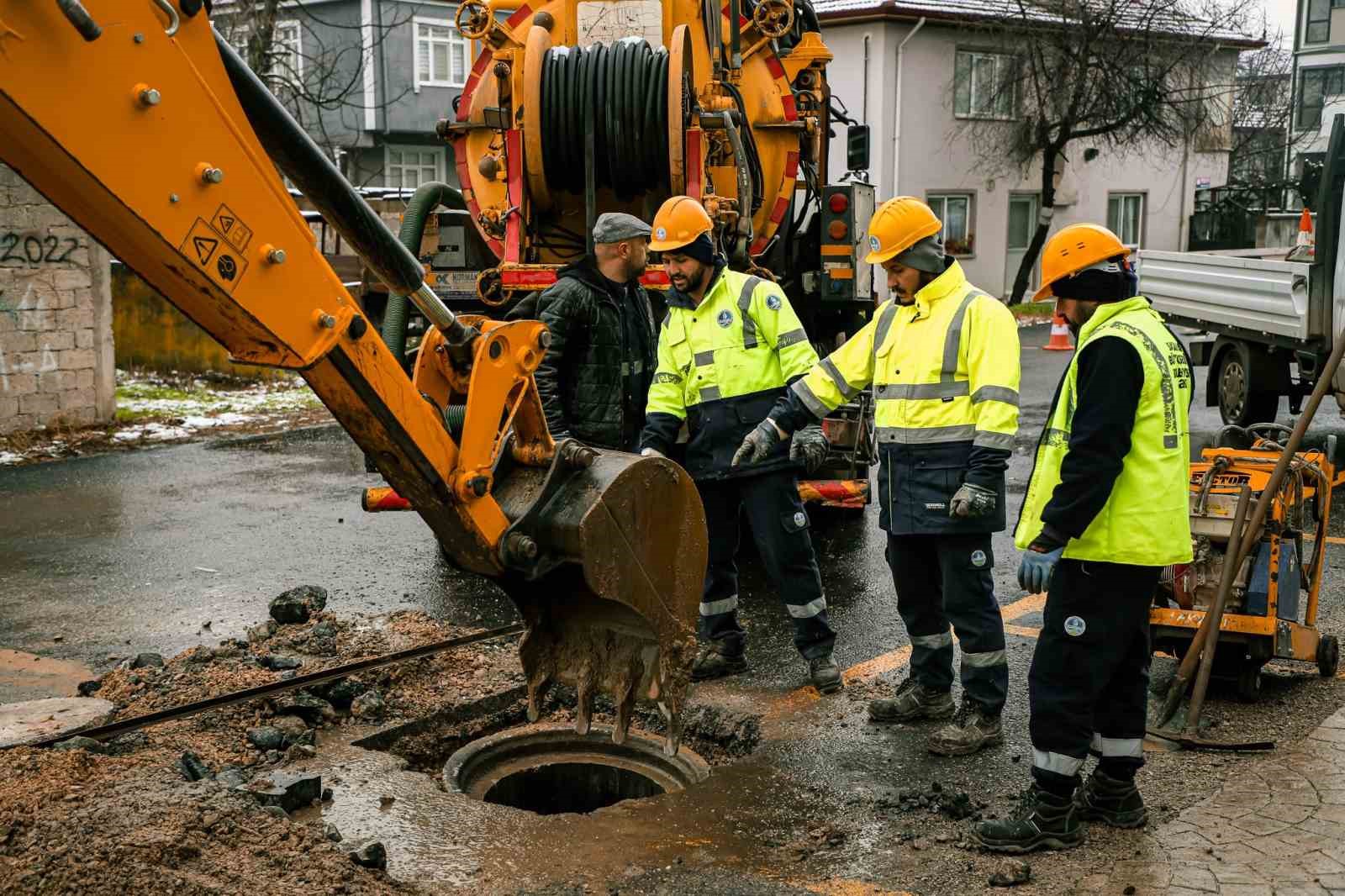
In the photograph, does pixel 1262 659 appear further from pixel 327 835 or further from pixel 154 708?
pixel 154 708

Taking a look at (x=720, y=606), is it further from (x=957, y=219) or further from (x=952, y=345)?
(x=957, y=219)

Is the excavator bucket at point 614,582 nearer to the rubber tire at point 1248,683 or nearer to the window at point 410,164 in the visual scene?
the rubber tire at point 1248,683

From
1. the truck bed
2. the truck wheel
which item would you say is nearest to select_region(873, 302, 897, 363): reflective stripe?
the truck bed

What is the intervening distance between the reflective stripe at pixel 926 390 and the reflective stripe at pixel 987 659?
37.9 inches

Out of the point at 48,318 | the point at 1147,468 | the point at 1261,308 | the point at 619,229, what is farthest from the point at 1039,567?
the point at 48,318

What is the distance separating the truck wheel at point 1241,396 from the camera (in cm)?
1160

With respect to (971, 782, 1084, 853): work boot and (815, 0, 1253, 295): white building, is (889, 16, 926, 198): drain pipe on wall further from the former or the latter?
(971, 782, 1084, 853): work boot

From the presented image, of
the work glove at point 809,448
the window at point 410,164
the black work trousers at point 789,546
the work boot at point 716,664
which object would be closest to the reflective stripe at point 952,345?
the work glove at point 809,448

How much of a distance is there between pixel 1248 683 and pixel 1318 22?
4375 cm

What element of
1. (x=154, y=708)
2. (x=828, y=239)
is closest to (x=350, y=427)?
(x=154, y=708)

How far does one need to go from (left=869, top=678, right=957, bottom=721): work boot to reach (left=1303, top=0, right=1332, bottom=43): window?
44.0 meters

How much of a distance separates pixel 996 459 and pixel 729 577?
59.7 inches

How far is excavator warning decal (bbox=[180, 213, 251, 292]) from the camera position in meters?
3.23

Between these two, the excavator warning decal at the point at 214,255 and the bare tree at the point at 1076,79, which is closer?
the excavator warning decal at the point at 214,255
